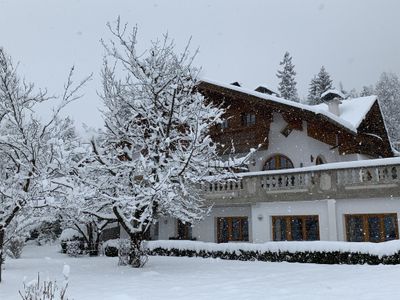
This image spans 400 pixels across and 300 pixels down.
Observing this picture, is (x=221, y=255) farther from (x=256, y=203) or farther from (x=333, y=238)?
(x=333, y=238)

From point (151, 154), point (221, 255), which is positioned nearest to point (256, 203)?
point (221, 255)

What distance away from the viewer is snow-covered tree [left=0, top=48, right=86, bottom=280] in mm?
11841

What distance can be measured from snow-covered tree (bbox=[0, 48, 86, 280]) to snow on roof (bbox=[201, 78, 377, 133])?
12.0 metres

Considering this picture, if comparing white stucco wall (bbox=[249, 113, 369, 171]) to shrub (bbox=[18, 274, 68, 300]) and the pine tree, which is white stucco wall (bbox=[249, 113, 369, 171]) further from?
the pine tree

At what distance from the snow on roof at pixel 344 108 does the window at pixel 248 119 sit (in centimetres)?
164

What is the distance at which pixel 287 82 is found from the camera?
Answer: 64875 mm

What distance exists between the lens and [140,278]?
12.7m

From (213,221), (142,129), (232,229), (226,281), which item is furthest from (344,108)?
(226,281)

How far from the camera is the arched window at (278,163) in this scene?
23.8 metres

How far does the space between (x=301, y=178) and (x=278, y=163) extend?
4.93 meters

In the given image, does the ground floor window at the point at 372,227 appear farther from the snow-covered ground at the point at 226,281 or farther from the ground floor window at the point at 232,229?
the ground floor window at the point at 232,229

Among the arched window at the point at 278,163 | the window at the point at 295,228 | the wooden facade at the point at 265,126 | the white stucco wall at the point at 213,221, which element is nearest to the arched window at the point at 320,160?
the wooden facade at the point at 265,126

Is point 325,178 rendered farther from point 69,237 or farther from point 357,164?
point 69,237

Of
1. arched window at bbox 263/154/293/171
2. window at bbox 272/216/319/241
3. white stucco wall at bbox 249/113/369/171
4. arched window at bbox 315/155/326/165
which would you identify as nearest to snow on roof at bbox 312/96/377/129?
white stucco wall at bbox 249/113/369/171
